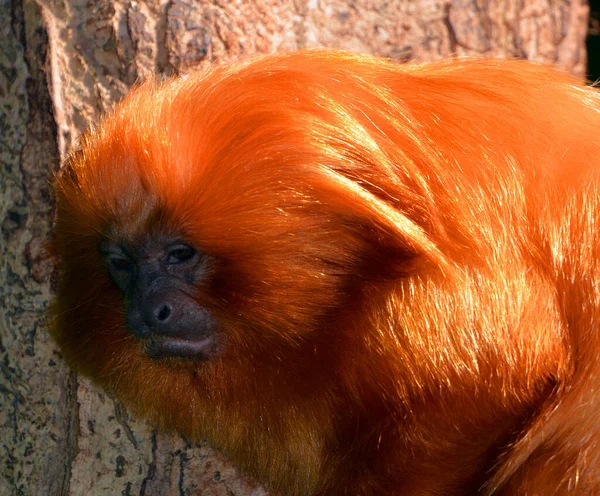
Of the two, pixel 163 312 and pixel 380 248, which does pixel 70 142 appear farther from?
pixel 380 248

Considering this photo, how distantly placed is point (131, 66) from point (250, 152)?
78cm

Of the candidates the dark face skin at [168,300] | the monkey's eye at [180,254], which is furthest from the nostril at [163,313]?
the monkey's eye at [180,254]

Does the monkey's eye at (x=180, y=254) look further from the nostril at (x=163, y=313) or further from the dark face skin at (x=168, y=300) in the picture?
the nostril at (x=163, y=313)

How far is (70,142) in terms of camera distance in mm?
3172

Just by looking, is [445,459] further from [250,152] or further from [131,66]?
[131,66]

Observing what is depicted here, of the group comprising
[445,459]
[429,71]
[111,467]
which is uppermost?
[429,71]

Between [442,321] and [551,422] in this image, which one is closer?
[442,321]

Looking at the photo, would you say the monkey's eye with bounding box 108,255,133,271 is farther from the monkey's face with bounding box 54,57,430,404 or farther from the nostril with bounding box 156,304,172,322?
the nostril with bounding box 156,304,172,322

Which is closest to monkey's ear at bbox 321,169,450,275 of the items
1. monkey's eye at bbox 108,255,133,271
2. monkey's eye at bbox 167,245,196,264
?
monkey's eye at bbox 167,245,196,264

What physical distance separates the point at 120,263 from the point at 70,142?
0.53 metres

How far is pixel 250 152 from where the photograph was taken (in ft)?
8.57

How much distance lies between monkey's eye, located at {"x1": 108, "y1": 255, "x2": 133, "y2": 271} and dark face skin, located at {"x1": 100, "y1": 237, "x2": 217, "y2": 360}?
2 centimetres

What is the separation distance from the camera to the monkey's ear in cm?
254

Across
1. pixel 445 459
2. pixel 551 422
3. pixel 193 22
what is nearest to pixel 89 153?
pixel 193 22
